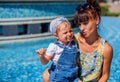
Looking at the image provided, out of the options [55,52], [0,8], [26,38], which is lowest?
[26,38]

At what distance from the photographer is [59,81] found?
Result: 4387 millimetres

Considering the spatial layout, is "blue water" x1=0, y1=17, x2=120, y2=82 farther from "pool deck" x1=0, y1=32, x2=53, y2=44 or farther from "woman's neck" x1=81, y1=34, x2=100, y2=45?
"woman's neck" x1=81, y1=34, x2=100, y2=45

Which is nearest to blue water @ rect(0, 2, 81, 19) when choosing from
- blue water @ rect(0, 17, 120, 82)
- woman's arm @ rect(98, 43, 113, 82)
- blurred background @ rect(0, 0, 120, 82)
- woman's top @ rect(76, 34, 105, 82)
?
blurred background @ rect(0, 0, 120, 82)

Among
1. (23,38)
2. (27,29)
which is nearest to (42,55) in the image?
(23,38)

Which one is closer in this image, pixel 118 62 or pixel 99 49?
pixel 99 49

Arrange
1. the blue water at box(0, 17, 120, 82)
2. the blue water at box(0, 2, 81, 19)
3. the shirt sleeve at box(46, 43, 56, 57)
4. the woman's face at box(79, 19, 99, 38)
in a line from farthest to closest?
1. the blue water at box(0, 2, 81, 19)
2. the blue water at box(0, 17, 120, 82)
3. the shirt sleeve at box(46, 43, 56, 57)
4. the woman's face at box(79, 19, 99, 38)

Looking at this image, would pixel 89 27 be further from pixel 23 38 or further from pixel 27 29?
pixel 27 29

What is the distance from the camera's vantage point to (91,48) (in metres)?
4.37

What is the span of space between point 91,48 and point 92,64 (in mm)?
236

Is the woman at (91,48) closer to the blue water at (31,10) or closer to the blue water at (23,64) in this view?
the blue water at (23,64)

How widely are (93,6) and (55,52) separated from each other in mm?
869

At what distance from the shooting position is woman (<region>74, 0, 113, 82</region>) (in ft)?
13.9

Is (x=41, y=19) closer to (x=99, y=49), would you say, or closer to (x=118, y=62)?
(x=118, y=62)

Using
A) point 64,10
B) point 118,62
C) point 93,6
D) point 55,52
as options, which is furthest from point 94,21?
point 64,10
